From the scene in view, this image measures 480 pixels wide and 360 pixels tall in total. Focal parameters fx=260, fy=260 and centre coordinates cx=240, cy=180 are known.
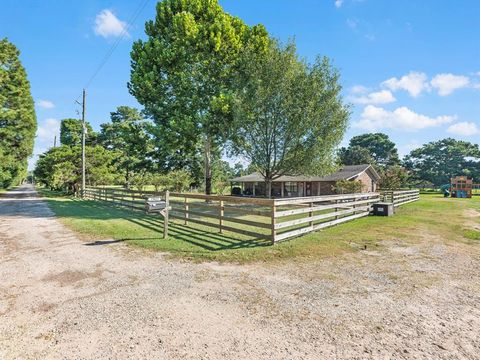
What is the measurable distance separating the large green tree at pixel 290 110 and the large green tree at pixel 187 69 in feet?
4.58

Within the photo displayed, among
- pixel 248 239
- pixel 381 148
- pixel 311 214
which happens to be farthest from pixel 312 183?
pixel 381 148

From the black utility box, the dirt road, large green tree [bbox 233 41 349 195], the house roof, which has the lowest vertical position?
the dirt road

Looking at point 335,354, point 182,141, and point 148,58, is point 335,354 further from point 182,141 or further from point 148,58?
point 148,58

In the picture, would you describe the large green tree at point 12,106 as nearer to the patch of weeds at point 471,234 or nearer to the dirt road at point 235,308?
the dirt road at point 235,308

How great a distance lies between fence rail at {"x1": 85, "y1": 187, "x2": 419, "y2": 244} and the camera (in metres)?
7.79

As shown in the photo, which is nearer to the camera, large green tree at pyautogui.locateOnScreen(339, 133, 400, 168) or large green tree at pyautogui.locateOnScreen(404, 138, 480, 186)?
large green tree at pyautogui.locateOnScreen(404, 138, 480, 186)

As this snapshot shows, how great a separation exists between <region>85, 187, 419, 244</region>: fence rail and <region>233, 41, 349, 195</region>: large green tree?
15.5ft

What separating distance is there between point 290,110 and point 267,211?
1208 centimetres

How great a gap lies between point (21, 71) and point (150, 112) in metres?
20.8

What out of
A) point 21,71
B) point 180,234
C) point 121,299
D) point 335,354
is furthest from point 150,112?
point 21,71

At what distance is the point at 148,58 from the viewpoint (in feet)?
58.1

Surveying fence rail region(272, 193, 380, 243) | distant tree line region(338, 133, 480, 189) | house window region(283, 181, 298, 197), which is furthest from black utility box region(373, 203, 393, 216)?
distant tree line region(338, 133, 480, 189)

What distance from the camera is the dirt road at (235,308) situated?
286 centimetres

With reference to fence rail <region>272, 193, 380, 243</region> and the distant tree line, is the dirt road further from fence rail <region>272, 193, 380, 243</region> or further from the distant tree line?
the distant tree line
